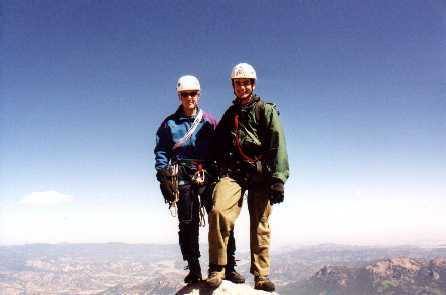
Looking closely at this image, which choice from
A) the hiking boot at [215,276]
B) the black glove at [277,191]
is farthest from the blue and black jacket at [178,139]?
the hiking boot at [215,276]

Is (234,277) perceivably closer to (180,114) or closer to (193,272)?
(193,272)

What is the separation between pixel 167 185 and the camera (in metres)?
7.91

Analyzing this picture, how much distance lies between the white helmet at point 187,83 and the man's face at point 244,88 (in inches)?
34.2

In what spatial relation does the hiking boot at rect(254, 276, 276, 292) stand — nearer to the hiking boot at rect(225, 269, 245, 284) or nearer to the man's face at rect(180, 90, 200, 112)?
the hiking boot at rect(225, 269, 245, 284)

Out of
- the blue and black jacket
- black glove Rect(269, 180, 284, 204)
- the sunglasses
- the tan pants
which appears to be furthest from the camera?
the blue and black jacket

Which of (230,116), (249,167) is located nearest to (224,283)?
(249,167)

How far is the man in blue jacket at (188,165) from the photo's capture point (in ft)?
26.1

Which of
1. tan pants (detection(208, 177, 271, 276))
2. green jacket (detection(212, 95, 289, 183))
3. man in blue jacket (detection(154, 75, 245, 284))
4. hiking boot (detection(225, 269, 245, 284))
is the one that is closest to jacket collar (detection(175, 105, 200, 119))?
man in blue jacket (detection(154, 75, 245, 284))

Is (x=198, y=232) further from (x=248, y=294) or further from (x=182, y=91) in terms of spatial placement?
(x=182, y=91)

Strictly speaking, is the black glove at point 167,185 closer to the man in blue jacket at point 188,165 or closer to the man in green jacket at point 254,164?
the man in blue jacket at point 188,165

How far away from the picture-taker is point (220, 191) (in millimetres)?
7340

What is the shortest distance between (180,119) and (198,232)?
2501 millimetres

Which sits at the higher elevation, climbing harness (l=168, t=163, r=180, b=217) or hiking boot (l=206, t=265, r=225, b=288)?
climbing harness (l=168, t=163, r=180, b=217)

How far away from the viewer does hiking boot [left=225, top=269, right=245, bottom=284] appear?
26.0 feet
